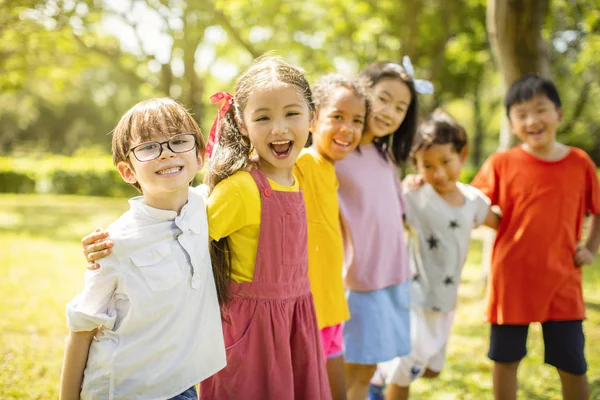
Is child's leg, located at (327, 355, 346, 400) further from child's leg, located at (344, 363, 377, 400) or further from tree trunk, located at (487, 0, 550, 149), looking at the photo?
tree trunk, located at (487, 0, 550, 149)

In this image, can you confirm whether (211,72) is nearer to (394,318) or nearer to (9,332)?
(9,332)

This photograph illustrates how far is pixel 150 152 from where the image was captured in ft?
5.77

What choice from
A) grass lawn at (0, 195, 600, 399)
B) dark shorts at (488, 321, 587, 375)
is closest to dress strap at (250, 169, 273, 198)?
dark shorts at (488, 321, 587, 375)

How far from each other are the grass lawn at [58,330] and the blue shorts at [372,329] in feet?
3.46

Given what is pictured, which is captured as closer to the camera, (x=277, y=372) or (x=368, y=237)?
(x=277, y=372)

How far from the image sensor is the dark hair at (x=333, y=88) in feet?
8.25

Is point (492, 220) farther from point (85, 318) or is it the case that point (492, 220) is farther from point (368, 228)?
point (85, 318)

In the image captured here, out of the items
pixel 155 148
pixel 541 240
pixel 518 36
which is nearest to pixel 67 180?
pixel 518 36

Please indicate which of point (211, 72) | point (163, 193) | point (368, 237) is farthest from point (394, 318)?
point (211, 72)

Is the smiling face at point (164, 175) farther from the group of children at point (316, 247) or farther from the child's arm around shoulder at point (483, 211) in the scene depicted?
the child's arm around shoulder at point (483, 211)

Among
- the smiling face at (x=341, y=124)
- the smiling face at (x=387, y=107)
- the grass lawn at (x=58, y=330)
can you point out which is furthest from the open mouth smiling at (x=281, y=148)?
the grass lawn at (x=58, y=330)

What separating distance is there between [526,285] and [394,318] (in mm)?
706

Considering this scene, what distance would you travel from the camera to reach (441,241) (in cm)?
289

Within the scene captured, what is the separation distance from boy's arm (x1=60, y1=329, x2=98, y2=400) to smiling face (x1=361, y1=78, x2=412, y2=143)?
1.66 m
